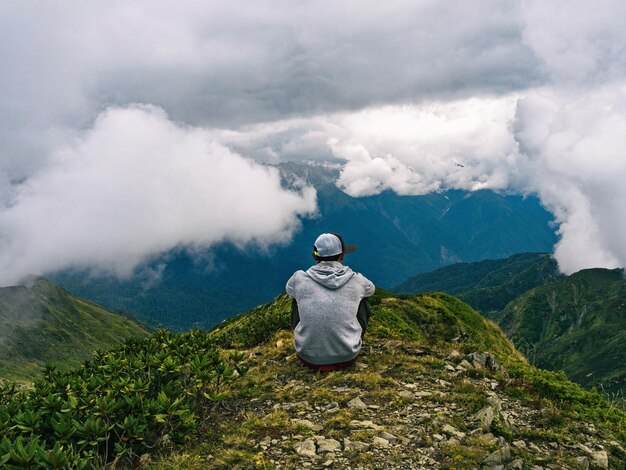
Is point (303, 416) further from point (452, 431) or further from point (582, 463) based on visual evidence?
point (582, 463)

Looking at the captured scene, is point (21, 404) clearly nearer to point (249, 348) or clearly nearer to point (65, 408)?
point (65, 408)

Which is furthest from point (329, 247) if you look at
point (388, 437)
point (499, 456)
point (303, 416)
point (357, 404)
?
point (499, 456)

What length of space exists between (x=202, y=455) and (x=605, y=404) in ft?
28.1

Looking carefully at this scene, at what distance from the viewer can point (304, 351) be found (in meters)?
11.0

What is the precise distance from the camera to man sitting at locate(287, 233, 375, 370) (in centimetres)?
1029

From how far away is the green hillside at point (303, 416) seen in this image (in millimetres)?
6672

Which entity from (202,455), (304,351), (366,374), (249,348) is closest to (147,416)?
(202,455)

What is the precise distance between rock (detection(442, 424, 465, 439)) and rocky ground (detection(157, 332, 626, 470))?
0.02 metres

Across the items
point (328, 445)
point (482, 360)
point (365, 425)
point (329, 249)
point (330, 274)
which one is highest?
point (329, 249)

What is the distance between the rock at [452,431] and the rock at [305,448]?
2.45m

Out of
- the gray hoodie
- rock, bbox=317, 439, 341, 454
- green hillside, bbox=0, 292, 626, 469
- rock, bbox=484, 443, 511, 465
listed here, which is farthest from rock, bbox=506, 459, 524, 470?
the gray hoodie

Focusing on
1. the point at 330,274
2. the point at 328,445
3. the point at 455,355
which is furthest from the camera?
the point at 455,355

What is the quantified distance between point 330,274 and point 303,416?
130 inches

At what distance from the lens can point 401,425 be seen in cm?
803
